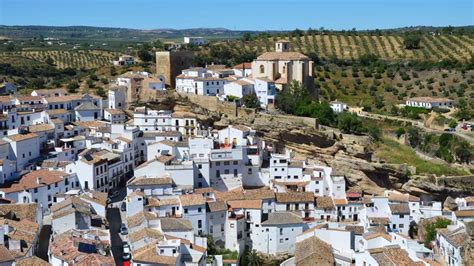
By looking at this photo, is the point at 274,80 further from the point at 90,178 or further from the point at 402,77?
the point at 402,77

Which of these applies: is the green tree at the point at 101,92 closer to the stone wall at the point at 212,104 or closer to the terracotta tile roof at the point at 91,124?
the terracotta tile roof at the point at 91,124

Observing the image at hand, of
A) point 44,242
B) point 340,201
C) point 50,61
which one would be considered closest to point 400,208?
point 340,201

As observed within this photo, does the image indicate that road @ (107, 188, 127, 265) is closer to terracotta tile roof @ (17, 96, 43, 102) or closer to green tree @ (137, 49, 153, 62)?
terracotta tile roof @ (17, 96, 43, 102)

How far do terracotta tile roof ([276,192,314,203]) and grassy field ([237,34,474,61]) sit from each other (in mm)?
37205

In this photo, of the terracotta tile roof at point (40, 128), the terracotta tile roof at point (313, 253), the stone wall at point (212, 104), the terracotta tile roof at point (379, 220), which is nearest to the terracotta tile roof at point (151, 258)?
the terracotta tile roof at point (313, 253)

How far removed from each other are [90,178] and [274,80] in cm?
1741

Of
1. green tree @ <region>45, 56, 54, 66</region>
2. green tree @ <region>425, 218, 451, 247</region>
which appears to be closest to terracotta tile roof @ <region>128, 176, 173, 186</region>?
green tree @ <region>425, 218, 451, 247</region>

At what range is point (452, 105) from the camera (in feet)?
179

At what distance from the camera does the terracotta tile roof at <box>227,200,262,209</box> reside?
29.3 meters

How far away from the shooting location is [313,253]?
87.6 feet

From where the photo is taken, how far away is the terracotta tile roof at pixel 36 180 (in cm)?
2869

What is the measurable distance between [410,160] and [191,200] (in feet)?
58.1

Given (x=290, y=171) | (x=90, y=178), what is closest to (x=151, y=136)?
(x=90, y=178)

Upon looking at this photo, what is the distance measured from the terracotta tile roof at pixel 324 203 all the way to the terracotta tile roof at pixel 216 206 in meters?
4.77
